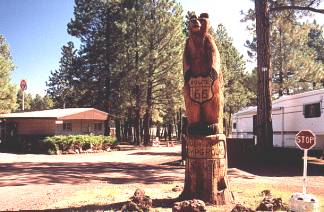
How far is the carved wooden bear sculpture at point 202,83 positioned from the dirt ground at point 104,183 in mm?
2251

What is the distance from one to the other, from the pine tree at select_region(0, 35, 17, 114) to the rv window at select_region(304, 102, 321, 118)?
2946cm

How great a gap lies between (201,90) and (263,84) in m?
10.6

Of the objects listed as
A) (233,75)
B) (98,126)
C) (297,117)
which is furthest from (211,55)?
(233,75)

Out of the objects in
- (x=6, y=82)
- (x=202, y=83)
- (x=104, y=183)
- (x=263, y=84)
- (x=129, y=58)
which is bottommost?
(x=104, y=183)

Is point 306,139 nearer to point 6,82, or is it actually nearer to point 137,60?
point 137,60

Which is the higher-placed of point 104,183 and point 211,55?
point 211,55

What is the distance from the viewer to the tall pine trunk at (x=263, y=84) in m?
18.6

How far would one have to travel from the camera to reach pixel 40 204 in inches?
373

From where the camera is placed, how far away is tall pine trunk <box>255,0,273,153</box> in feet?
61.1

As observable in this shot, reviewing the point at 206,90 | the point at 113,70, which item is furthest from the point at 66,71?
the point at 206,90

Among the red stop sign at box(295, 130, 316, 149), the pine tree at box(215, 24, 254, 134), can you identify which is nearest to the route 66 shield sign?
the red stop sign at box(295, 130, 316, 149)

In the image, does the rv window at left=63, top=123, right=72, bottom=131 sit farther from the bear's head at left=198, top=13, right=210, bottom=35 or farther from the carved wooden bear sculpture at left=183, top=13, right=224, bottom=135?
the bear's head at left=198, top=13, right=210, bottom=35

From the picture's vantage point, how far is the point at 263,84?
62.2ft

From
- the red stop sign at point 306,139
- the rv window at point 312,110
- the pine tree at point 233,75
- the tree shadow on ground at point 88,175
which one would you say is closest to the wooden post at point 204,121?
the red stop sign at point 306,139
